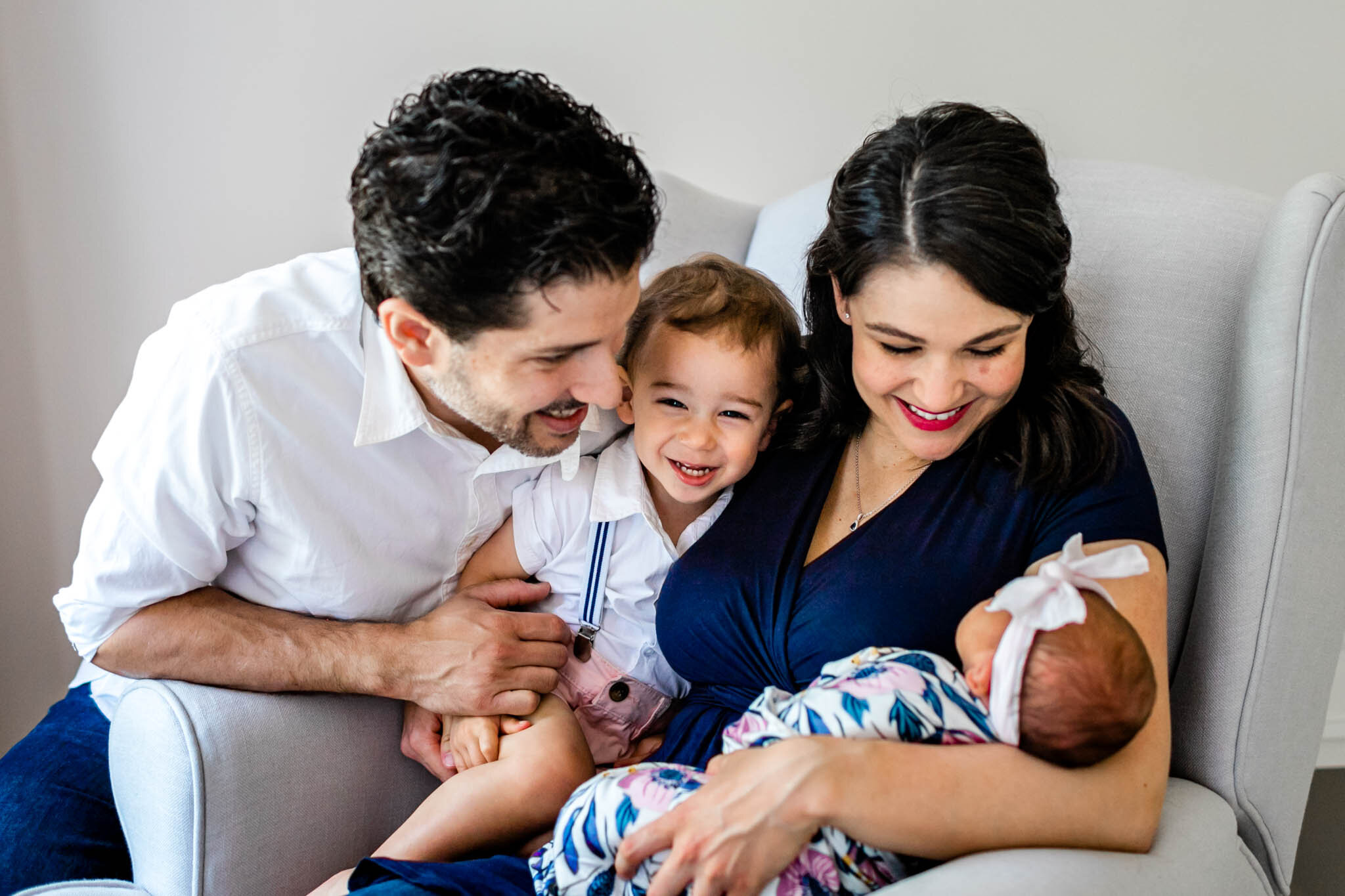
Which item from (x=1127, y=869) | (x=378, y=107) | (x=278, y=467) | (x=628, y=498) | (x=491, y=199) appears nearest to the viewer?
(x=1127, y=869)

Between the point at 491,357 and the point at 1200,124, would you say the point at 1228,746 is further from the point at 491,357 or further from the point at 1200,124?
the point at 1200,124

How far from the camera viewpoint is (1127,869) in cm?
103

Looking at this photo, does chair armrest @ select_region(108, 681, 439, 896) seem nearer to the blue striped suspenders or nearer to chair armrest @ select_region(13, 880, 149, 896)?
chair armrest @ select_region(13, 880, 149, 896)

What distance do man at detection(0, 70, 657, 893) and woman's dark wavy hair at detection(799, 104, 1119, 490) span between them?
0.88 ft

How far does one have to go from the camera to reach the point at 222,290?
1402 millimetres

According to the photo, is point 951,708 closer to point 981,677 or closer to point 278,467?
point 981,677

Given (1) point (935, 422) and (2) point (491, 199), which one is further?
(1) point (935, 422)

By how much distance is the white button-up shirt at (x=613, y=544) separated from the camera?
150 cm

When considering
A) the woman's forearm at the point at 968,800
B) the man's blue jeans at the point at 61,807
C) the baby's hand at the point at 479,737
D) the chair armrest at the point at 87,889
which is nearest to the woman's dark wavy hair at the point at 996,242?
the woman's forearm at the point at 968,800

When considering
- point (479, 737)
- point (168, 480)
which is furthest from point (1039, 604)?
point (168, 480)

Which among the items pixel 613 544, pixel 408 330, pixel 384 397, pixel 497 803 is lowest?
pixel 497 803

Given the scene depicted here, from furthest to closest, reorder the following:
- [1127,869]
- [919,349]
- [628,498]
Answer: [628,498]
[919,349]
[1127,869]

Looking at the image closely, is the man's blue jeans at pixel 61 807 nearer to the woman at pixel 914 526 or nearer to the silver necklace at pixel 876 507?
the woman at pixel 914 526

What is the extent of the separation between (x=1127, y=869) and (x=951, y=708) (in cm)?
22
